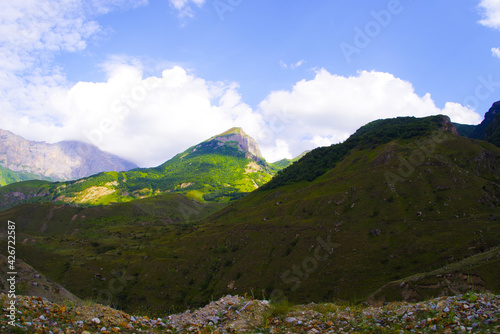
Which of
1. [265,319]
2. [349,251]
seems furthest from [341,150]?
[265,319]

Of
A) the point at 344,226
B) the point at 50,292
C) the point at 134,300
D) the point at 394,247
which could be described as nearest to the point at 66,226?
the point at 134,300

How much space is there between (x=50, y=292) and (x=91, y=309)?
Answer: 32.7 m

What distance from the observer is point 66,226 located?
19750cm

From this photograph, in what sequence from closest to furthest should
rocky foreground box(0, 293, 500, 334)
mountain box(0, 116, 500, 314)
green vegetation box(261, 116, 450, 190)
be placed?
rocky foreground box(0, 293, 500, 334), mountain box(0, 116, 500, 314), green vegetation box(261, 116, 450, 190)

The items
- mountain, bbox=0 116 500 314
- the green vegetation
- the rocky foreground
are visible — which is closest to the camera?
the rocky foreground

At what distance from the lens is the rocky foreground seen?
9.69 meters

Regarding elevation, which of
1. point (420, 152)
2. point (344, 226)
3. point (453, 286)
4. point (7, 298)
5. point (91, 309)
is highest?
point (420, 152)

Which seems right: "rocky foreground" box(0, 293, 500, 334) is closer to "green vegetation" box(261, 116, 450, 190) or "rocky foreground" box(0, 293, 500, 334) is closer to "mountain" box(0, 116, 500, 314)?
"mountain" box(0, 116, 500, 314)

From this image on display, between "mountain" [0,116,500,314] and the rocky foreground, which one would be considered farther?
"mountain" [0,116,500,314]

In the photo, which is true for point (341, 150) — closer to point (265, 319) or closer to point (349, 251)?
point (349, 251)

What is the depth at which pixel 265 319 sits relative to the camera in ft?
40.9

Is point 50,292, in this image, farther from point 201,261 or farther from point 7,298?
point 201,261

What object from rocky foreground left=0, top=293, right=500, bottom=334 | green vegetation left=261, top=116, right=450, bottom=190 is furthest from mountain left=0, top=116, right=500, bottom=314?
green vegetation left=261, top=116, right=450, bottom=190

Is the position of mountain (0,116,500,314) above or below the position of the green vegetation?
below
